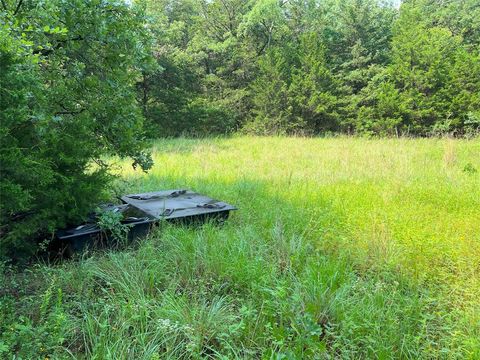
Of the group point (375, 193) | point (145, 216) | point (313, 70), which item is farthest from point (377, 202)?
point (313, 70)

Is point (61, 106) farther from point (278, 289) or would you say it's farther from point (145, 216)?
point (278, 289)

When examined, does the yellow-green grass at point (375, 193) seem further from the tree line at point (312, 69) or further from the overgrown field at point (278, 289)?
the tree line at point (312, 69)

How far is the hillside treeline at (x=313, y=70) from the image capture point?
1515 cm

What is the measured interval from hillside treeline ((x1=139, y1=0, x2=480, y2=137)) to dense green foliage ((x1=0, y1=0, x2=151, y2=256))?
10996 millimetres

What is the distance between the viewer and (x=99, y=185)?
3135 millimetres

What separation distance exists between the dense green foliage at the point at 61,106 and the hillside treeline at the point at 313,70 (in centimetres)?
1100

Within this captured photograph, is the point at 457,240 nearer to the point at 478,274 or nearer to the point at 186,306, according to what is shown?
the point at 478,274

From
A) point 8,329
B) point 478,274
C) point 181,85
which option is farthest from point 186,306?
point 181,85

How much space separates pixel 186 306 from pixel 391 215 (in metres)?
2.45

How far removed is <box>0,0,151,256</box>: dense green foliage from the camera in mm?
2287

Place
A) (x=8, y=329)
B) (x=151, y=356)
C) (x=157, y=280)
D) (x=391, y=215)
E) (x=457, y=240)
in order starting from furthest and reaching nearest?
(x=391, y=215) → (x=457, y=240) → (x=157, y=280) → (x=8, y=329) → (x=151, y=356)

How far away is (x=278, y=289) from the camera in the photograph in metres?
2.05

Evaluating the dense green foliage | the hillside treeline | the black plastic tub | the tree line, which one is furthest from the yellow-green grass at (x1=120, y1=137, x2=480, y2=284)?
the hillside treeline

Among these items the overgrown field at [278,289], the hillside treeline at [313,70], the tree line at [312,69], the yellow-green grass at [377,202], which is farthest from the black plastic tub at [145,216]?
the hillside treeline at [313,70]
